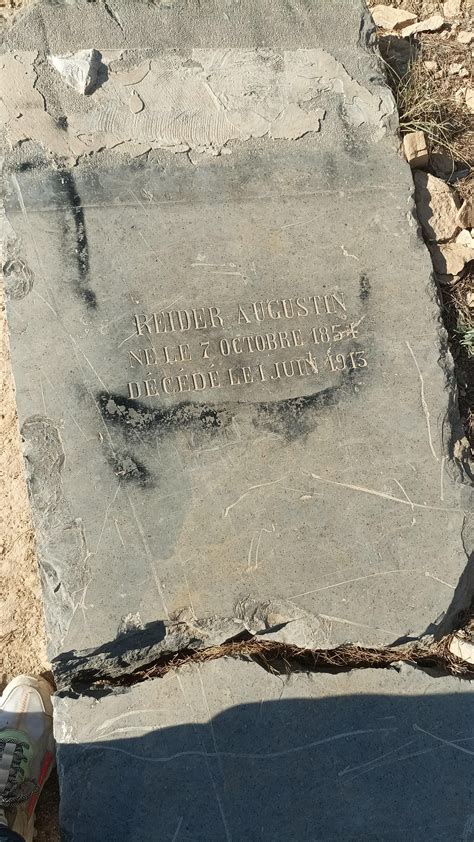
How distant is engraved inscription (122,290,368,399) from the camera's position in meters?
2.77

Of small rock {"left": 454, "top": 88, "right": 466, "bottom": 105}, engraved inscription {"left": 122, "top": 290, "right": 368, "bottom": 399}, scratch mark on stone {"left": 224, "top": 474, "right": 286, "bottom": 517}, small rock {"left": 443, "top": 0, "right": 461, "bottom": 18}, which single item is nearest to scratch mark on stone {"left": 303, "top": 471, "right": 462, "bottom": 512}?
scratch mark on stone {"left": 224, "top": 474, "right": 286, "bottom": 517}

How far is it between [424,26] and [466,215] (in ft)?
4.10

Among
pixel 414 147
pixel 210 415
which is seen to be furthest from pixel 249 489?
pixel 414 147

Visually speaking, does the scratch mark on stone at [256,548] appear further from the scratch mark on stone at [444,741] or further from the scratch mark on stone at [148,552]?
the scratch mark on stone at [444,741]

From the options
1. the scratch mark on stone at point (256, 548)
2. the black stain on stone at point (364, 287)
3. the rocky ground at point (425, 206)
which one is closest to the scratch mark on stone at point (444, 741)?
the scratch mark on stone at point (256, 548)

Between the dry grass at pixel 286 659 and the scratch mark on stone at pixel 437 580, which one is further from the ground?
the scratch mark on stone at pixel 437 580

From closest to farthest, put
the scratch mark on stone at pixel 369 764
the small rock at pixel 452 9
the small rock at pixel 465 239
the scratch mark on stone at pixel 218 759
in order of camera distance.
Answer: the scratch mark on stone at pixel 218 759 → the scratch mark on stone at pixel 369 764 → the small rock at pixel 465 239 → the small rock at pixel 452 9

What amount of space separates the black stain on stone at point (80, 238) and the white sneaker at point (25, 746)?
166 cm

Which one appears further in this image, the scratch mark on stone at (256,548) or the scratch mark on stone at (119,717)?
the scratch mark on stone at (256,548)

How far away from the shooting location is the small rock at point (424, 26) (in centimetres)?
Result: 383

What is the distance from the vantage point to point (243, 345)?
2.84m

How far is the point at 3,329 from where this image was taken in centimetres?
331

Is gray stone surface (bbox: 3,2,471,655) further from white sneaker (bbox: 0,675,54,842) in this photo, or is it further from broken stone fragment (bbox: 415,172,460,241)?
white sneaker (bbox: 0,675,54,842)

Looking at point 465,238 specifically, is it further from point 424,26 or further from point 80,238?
point 80,238
